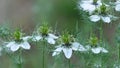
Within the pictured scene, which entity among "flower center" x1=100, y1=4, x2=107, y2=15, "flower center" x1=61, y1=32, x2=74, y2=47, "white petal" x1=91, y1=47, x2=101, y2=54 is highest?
"flower center" x1=100, y1=4, x2=107, y2=15

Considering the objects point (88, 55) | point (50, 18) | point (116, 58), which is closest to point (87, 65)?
point (88, 55)

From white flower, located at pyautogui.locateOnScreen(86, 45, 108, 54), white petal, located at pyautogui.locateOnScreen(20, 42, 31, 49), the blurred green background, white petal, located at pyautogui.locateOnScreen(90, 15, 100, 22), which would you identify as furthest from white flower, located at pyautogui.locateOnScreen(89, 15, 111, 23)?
the blurred green background

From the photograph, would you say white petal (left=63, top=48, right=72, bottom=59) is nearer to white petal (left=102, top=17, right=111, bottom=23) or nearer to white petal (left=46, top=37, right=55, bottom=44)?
white petal (left=46, top=37, right=55, bottom=44)

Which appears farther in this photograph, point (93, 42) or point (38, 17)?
point (38, 17)

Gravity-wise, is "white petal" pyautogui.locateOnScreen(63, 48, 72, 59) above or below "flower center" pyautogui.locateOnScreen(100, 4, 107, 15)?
below

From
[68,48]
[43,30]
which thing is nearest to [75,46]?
[68,48]

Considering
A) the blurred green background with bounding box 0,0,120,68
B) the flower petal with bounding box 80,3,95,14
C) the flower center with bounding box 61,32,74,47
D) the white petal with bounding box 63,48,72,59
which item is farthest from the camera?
the blurred green background with bounding box 0,0,120,68

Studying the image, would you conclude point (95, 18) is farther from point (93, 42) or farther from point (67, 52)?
point (67, 52)
